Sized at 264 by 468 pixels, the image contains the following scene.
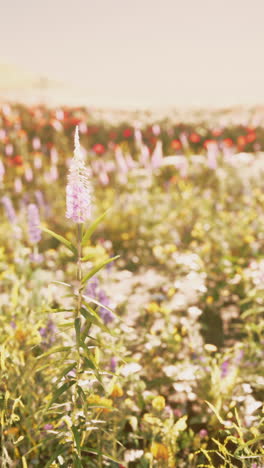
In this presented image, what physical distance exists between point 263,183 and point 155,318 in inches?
135

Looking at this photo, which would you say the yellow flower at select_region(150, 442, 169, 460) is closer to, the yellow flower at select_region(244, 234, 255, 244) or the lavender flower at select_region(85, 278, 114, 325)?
the lavender flower at select_region(85, 278, 114, 325)

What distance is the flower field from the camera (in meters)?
1.80

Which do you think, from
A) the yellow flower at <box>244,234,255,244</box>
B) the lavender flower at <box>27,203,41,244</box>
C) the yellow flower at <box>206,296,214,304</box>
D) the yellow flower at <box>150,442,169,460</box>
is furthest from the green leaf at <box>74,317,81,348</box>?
the yellow flower at <box>244,234,255,244</box>

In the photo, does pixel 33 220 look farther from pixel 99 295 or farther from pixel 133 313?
pixel 133 313

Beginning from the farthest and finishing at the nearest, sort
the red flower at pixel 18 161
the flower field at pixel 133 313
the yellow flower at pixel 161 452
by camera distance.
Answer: the red flower at pixel 18 161 → the yellow flower at pixel 161 452 → the flower field at pixel 133 313

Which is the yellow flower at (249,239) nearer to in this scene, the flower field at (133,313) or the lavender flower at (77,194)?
the flower field at (133,313)

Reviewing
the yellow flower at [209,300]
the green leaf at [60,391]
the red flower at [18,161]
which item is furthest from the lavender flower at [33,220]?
the red flower at [18,161]

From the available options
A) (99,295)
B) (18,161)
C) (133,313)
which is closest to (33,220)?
(99,295)

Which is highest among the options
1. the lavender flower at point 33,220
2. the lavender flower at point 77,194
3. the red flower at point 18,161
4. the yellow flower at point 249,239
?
the red flower at point 18,161

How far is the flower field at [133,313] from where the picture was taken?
1798 millimetres

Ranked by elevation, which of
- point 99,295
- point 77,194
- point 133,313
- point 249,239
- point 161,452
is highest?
point 77,194

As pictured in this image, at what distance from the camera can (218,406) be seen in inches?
91.5

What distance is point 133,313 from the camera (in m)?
3.49

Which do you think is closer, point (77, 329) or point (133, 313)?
point (77, 329)
